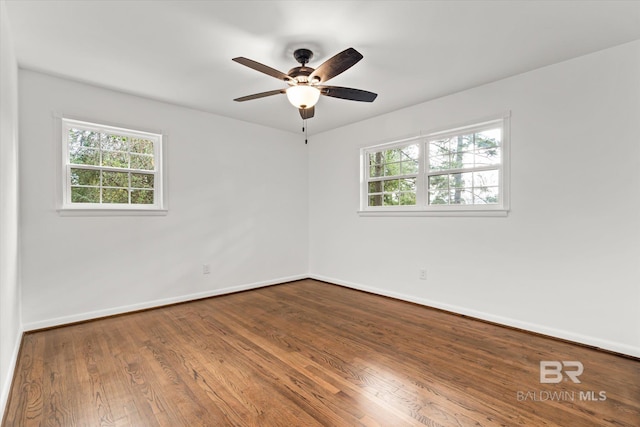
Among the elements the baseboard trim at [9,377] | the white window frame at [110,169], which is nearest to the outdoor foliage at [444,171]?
the white window frame at [110,169]

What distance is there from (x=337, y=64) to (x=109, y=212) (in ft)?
9.72

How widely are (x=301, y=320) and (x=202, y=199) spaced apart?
2130 mm

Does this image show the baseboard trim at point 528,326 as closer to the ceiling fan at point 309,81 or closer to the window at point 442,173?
the window at point 442,173

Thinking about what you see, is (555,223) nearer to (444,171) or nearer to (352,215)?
(444,171)

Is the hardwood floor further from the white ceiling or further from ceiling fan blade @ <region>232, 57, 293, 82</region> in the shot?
the white ceiling

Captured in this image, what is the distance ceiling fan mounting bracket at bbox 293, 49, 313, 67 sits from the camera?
101 inches

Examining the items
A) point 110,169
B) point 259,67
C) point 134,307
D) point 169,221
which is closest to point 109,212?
point 110,169

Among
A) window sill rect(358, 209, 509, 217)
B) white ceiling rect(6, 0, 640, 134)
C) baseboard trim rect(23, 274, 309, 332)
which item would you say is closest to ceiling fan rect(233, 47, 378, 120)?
white ceiling rect(6, 0, 640, 134)

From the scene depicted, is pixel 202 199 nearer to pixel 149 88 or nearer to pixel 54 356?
pixel 149 88

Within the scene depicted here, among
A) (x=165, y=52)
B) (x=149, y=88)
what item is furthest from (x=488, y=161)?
(x=149, y=88)

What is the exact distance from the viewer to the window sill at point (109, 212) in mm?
3167

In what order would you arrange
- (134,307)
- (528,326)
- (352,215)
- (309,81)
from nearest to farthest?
1. (309,81)
2. (528,326)
3. (134,307)
4. (352,215)

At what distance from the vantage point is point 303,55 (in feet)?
8.54

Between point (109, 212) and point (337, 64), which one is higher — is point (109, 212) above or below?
below
